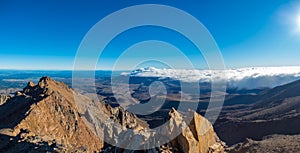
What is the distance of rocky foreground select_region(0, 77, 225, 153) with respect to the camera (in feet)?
51.8

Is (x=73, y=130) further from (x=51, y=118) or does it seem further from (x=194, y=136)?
(x=194, y=136)

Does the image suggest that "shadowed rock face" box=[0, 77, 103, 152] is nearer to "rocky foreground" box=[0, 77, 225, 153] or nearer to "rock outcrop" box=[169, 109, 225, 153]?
"rocky foreground" box=[0, 77, 225, 153]

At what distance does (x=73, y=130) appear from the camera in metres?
70.6

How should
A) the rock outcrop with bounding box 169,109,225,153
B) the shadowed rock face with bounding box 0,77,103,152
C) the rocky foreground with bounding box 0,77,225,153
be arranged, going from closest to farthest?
the rock outcrop with bounding box 169,109,225,153 < the rocky foreground with bounding box 0,77,225,153 < the shadowed rock face with bounding box 0,77,103,152

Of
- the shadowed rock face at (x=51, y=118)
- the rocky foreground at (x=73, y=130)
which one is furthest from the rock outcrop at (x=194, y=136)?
the shadowed rock face at (x=51, y=118)

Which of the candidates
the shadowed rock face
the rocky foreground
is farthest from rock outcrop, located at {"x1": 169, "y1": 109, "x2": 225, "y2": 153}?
the shadowed rock face

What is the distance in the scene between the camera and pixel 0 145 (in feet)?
117

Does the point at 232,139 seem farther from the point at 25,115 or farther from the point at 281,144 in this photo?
the point at 25,115

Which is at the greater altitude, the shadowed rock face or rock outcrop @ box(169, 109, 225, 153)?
rock outcrop @ box(169, 109, 225, 153)

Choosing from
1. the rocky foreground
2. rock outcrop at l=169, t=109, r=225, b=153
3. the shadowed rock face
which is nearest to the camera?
rock outcrop at l=169, t=109, r=225, b=153

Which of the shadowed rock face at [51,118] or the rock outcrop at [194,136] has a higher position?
the rock outcrop at [194,136]

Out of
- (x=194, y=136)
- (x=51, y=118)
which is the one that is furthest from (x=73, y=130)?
(x=194, y=136)

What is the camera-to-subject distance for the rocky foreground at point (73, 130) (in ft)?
51.8

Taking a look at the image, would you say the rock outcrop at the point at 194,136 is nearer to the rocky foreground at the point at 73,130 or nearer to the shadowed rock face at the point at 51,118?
the rocky foreground at the point at 73,130
